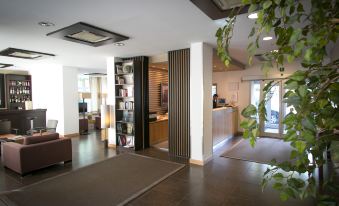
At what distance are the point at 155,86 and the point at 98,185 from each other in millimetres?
3799

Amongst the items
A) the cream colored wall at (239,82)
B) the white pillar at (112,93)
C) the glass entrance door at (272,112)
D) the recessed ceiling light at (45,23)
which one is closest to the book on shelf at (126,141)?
the white pillar at (112,93)

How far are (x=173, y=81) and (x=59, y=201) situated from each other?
11.0 ft

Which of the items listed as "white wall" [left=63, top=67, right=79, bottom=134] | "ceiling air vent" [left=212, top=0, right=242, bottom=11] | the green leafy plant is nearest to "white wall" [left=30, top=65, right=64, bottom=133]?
"white wall" [left=63, top=67, right=79, bottom=134]

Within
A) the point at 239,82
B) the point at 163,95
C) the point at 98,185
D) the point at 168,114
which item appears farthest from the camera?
the point at 239,82

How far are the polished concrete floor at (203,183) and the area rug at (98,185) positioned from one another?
0.23 m

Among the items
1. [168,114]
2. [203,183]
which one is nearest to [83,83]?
[168,114]

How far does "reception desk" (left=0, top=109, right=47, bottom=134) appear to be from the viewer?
22.3 feet

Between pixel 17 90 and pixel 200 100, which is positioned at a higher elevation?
pixel 17 90

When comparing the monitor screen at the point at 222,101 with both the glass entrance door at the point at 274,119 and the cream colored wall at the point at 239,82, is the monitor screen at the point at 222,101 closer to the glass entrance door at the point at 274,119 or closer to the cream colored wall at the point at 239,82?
the cream colored wall at the point at 239,82

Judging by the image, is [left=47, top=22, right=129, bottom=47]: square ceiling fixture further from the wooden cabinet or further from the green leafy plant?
the green leafy plant

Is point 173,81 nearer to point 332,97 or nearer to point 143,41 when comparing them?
point 143,41

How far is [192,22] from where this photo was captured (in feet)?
10.3

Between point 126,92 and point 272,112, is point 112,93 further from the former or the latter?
point 272,112

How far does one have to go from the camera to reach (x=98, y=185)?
139 inches
